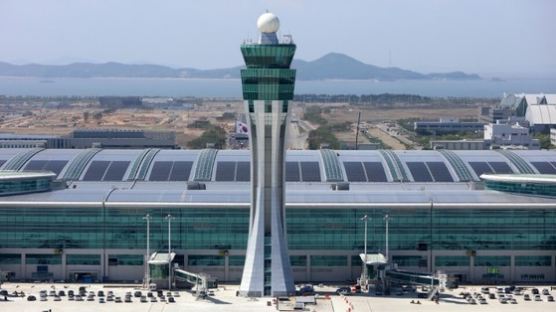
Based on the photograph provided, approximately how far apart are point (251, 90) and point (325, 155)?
84.6 feet

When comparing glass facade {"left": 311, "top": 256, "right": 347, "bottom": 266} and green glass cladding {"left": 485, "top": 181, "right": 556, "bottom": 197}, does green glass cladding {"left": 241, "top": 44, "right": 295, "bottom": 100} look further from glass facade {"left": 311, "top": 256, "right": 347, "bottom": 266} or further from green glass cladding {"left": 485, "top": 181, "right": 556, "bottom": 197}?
green glass cladding {"left": 485, "top": 181, "right": 556, "bottom": 197}

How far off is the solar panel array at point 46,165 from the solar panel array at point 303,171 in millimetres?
21557

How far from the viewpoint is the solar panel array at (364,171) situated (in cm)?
11175

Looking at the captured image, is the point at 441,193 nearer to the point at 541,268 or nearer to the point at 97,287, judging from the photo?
the point at 541,268

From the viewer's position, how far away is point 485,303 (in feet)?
294

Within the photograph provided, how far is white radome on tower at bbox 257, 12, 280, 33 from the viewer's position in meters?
92.3

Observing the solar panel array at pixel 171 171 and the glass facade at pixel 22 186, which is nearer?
the glass facade at pixel 22 186

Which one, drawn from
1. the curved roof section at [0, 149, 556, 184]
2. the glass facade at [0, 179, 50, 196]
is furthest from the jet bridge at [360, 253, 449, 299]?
the glass facade at [0, 179, 50, 196]

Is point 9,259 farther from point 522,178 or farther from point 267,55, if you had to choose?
point 522,178

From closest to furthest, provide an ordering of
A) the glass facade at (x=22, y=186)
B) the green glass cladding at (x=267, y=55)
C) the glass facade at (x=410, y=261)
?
the green glass cladding at (x=267, y=55) < the glass facade at (x=410, y=261) < the glass facade at (x=22, y=186)

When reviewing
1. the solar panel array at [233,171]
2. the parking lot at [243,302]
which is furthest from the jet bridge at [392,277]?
the solar panel array at [233,171]

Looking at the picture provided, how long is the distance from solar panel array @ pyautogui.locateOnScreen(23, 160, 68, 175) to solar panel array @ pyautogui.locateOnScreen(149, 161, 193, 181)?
885 centimetres

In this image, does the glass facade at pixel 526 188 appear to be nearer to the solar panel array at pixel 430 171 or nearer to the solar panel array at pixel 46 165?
the solar panel array at pixel 430 171

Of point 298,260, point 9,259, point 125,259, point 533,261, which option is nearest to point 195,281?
point 125,259
